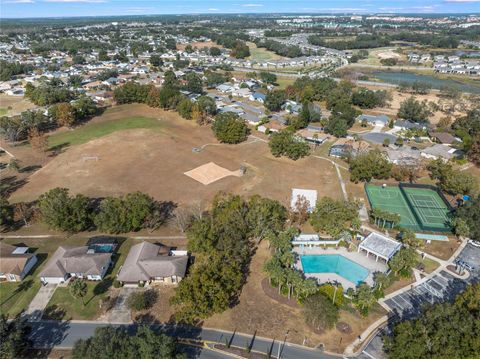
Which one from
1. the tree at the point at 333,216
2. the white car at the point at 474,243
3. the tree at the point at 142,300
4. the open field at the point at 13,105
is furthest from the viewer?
the open field at the point at 13,105

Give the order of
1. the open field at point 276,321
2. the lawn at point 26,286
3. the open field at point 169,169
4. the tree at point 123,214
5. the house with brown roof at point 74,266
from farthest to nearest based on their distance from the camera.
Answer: the open field at point 169,169, the tree at point 123,214, the house with brown roof at point 74,266, the lawn at point 26,286, the open field at point 276,321

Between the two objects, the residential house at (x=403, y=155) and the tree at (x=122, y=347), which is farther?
the residential house at (x=403, y=155)

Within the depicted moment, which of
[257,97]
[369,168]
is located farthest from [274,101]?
[369,168]

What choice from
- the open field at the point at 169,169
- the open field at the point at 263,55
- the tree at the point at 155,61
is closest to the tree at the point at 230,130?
the open field at the point at 169,169

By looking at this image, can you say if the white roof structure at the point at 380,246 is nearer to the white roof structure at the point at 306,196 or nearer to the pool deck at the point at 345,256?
the pool deck at the point at 345,256

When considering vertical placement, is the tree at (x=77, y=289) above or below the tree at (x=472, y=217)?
above

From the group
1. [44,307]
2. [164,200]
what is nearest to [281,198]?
[164,200]

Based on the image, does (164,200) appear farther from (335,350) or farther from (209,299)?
(335,350)
